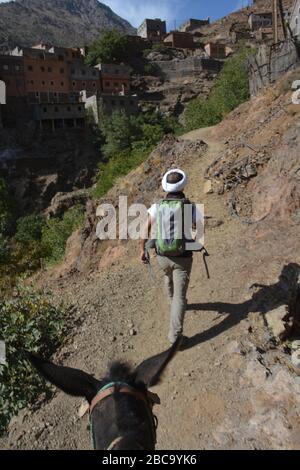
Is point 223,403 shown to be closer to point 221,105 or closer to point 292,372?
point 292,372

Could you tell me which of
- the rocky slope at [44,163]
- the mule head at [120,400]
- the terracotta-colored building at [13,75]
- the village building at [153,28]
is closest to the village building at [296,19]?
the rocky slope at [44,163]

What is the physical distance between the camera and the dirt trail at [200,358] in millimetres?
3531

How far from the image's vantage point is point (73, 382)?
216cm

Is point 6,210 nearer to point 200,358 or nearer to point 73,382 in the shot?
point 200,358

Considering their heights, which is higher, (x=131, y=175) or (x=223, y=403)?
(x=131, y=175)

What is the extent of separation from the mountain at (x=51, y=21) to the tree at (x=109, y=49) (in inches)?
569

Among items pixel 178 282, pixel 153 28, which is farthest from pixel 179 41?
pixel 178 282

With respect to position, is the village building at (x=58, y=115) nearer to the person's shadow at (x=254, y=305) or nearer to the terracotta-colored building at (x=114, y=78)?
the terracotta-colored building at (x=114, y=78)

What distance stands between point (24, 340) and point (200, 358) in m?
2.34

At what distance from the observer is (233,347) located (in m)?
4.30

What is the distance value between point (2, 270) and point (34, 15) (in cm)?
13157

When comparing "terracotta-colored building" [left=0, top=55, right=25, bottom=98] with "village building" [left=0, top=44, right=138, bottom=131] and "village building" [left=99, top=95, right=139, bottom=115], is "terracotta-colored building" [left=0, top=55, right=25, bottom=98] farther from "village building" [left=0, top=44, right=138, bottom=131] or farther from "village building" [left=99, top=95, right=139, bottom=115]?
"village building" [left=99, top=95, right=139, bottom=115]

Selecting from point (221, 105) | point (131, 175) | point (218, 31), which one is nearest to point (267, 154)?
point (131, 175)

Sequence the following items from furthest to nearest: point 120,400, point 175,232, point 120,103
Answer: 1. point 120,103
2. point 175,232
3. point 120,400
